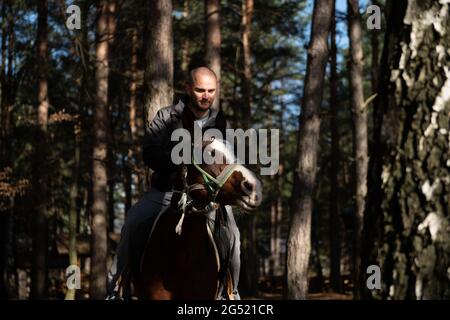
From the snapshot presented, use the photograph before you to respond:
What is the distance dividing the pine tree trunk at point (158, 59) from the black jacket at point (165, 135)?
11.9ft

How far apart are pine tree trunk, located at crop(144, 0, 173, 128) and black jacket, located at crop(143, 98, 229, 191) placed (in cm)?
362

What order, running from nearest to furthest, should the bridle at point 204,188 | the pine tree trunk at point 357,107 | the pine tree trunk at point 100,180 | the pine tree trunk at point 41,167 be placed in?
the bridle at point 204,188 < the pine tree trunk at point 357,107 < the pine tree trunk at point 100,180 < the pine tree trunk at point 41,167

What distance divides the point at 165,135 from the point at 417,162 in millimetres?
3382

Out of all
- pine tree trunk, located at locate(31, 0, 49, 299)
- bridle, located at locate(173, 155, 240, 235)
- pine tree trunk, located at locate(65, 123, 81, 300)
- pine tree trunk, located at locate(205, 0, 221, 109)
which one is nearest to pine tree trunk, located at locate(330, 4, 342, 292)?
pine tree trunk, located at locate(65, 123, 81, 300)

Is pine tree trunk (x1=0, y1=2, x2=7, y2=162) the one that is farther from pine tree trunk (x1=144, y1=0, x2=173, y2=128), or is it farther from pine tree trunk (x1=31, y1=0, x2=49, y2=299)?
pine tree trunk (x1=144, y1=0, x2=173, y2=128)

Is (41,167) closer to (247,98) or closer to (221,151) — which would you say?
(247,98)

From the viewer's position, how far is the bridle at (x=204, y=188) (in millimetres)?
6293

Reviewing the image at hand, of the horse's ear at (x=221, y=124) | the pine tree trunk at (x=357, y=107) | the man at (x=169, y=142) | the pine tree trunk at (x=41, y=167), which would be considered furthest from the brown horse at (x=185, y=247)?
the pine tree trunk at (x=41, y=167)

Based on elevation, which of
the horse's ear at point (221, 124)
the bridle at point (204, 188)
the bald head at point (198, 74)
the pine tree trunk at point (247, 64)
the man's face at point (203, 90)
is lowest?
the bridle at point (204, 188)

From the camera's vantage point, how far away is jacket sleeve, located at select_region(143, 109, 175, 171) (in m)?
7.12

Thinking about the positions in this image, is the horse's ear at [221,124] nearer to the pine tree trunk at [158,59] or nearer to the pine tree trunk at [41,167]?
the pine tree trunk at [158,59]
